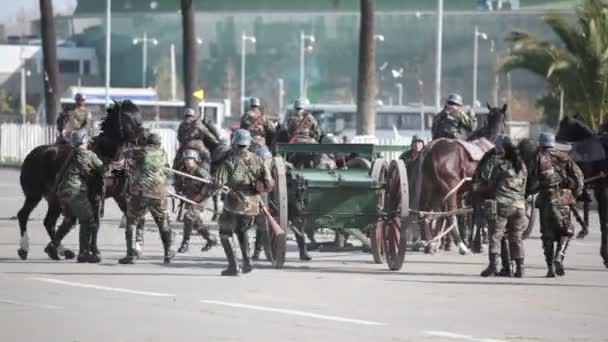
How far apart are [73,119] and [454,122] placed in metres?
7.00

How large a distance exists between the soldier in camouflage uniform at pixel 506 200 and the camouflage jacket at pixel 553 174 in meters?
0.32

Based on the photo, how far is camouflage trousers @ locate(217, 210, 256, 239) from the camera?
19.0 metres

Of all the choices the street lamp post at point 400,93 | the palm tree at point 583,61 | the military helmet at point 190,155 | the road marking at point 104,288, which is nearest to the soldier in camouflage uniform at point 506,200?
the road marking at point 104,288

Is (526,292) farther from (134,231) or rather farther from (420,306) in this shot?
(134,231)

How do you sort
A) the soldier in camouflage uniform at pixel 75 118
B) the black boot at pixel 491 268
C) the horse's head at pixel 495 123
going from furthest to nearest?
the soldier in camouflage uniform at pixel 75 118 → the horse's head at pixel 495 123 → the black boot at pixel 491 268

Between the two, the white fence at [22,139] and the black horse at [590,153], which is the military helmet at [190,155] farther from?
the white fence at [22,139]

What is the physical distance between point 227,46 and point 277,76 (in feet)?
18.6

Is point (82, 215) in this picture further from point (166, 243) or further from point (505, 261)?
point (505, 261)

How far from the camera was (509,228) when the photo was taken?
19516 mm

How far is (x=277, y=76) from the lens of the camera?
121500 millimetres

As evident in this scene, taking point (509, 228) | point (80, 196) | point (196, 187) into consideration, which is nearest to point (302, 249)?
point (196, 187)

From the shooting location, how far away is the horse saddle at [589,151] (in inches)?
913

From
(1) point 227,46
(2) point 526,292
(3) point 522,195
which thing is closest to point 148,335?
(2) point 526,292

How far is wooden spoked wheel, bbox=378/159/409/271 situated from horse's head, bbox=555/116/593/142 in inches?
161
